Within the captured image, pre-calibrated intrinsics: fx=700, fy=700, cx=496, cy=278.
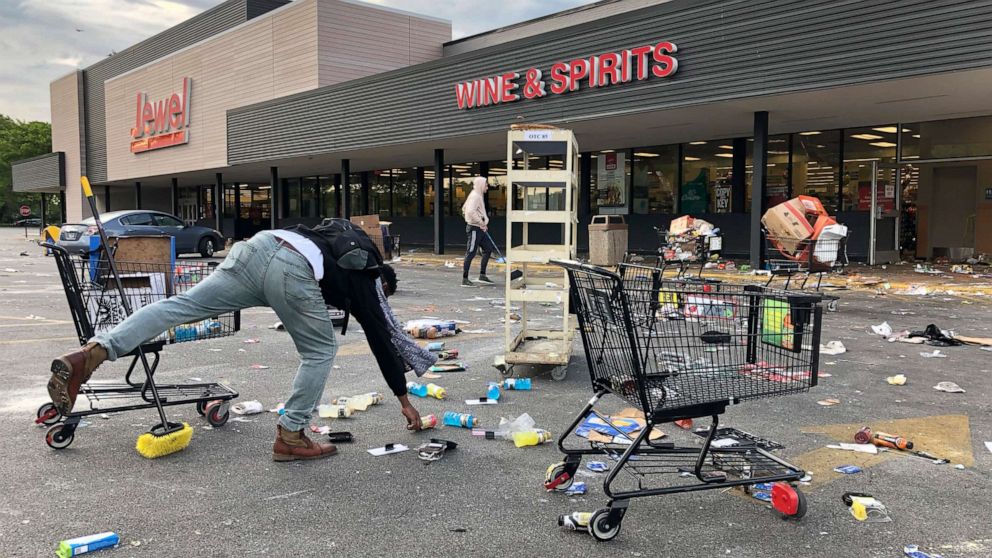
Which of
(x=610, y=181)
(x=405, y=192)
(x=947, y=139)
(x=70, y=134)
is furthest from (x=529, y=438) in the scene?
(x=70, y=134)

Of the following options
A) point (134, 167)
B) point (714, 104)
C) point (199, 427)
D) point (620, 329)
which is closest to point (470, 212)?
point (714, 104)

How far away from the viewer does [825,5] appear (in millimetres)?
11961

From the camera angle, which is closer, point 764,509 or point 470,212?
point 764,509

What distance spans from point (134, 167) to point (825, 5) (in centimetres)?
3688

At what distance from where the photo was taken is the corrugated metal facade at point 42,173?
154 ft

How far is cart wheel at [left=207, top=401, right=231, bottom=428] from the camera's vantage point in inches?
181

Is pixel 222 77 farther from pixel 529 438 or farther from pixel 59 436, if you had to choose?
pixel 529 438

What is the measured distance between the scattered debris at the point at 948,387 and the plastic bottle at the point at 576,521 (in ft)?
13.4

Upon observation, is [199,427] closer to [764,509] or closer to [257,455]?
[257,455]

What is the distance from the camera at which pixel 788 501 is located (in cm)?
326

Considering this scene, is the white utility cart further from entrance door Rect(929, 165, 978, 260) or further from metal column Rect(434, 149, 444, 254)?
entrance door Rect(929, 165, 978, 260)

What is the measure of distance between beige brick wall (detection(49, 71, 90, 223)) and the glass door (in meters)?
44.4

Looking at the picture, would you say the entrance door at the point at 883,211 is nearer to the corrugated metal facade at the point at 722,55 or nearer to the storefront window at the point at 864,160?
the storefront window at the point at 864,160

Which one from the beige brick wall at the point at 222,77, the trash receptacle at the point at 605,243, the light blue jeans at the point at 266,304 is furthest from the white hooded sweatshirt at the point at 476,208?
the beige brick wall at the point at 222,77
